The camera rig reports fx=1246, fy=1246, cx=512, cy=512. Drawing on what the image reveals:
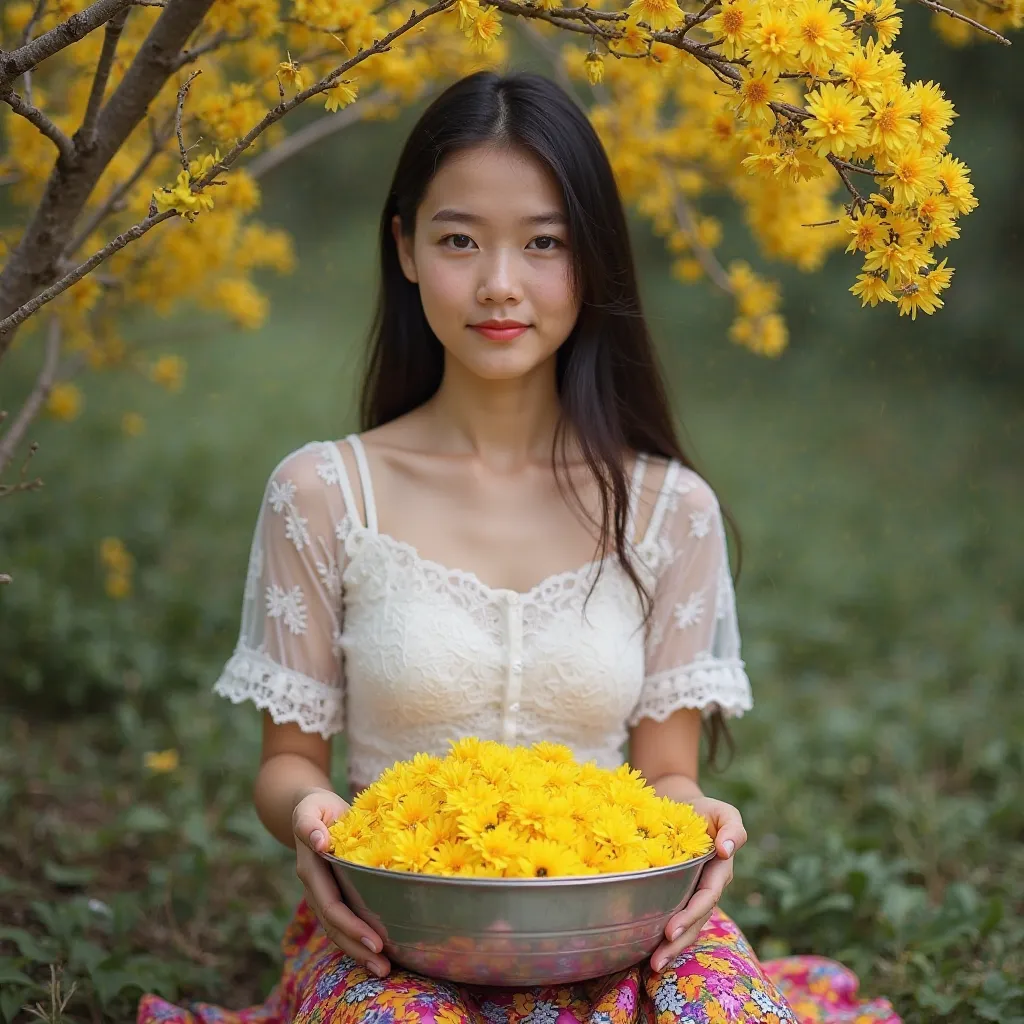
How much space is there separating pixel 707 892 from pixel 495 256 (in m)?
1.00

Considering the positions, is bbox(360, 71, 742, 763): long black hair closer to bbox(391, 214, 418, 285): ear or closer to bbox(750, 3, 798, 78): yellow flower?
bbox(391, 214, 418, 285): ear

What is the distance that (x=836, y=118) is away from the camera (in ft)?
4.93

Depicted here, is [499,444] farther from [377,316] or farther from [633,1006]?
[633,1006]

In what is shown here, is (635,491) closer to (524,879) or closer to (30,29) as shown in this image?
(524,879)

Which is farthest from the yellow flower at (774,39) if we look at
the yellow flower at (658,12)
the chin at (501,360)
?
the chin at (501,360)

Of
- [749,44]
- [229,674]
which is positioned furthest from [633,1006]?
A: [749,44]

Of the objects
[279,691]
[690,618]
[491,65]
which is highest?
[491,65]

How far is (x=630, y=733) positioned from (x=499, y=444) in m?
0.57

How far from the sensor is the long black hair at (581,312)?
1.99m

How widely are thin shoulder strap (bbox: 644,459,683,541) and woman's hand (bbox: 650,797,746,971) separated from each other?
555 mm

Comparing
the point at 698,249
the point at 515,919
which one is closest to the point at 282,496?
the point at 515,919

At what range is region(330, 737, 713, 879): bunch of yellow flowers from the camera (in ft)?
4.75

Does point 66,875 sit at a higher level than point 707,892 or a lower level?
lower

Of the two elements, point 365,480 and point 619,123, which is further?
point 619,123
